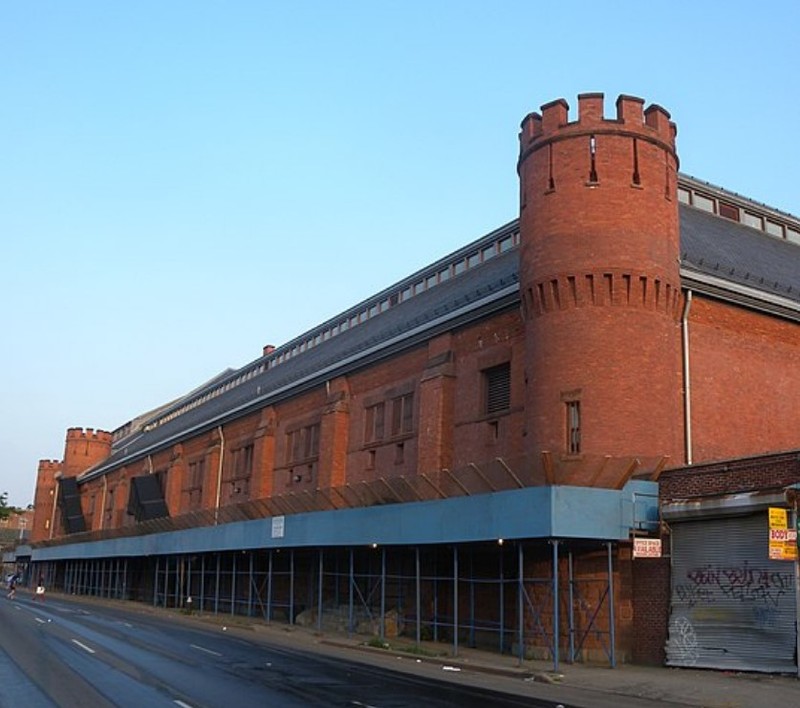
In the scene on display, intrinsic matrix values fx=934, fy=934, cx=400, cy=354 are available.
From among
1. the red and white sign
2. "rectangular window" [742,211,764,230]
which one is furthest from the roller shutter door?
"rectangular window" [742,211,764,230]

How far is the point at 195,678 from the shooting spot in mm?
17594

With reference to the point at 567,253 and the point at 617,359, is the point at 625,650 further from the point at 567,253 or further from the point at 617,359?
the point at 567,253

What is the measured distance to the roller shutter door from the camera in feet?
65.8

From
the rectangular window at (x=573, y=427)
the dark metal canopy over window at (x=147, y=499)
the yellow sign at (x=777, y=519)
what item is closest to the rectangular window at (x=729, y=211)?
the rectangular window at (x=573, y=427)

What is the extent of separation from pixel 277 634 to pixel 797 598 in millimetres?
19492

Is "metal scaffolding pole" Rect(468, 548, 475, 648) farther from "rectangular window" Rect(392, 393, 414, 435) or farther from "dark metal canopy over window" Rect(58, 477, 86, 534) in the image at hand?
"dark metal canopy over window" Rect(58, 477, 86, 534)

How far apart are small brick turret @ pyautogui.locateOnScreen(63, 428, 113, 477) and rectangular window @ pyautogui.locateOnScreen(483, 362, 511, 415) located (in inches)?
2859

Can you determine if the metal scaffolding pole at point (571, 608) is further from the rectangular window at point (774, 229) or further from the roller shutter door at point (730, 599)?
the rectangular window at point (774, 229)

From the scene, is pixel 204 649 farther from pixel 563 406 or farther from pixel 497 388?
pixel 497 388

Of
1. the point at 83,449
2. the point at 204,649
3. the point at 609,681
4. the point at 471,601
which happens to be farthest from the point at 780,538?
the point at 83,449

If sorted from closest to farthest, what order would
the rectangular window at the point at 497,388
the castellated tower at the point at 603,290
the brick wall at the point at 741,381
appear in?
the castellated tower at the point at 603,290, the brick wall at the point at 741,381, the rectangular window at the point at 497,388

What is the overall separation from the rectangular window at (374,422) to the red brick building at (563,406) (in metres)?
0.09

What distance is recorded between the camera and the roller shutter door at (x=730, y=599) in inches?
789

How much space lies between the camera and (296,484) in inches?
1812
